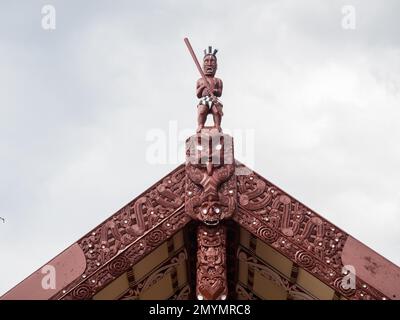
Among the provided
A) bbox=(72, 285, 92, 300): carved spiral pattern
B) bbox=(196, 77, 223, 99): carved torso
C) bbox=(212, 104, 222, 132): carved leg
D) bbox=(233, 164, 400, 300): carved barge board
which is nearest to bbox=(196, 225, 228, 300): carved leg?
bbox=(233, 164, 400, 300): carved barge board

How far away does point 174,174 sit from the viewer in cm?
782

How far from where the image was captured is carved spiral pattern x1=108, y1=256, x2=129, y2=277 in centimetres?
740

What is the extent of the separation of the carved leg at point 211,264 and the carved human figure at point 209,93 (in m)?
1.29

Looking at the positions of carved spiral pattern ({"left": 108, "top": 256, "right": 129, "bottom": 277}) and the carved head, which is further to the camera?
the carved head

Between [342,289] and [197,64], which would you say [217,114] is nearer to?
[197,64]

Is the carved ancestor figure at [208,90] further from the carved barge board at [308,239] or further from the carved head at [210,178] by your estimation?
the carved barge board at [308,239]

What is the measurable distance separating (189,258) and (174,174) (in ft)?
3.95

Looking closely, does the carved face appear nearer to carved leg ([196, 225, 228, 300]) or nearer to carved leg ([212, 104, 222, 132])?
carved leg ([212, 104, 222, 132])

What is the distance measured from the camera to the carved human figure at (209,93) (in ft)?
26.8

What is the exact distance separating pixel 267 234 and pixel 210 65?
7.81 ft

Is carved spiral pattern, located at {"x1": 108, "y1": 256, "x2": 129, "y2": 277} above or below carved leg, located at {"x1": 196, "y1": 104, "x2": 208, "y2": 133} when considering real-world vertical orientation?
below

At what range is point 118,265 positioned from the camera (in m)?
7.42

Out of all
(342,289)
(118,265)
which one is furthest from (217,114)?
(342,289)

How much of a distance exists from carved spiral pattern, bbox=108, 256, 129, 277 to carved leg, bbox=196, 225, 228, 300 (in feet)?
2.73
